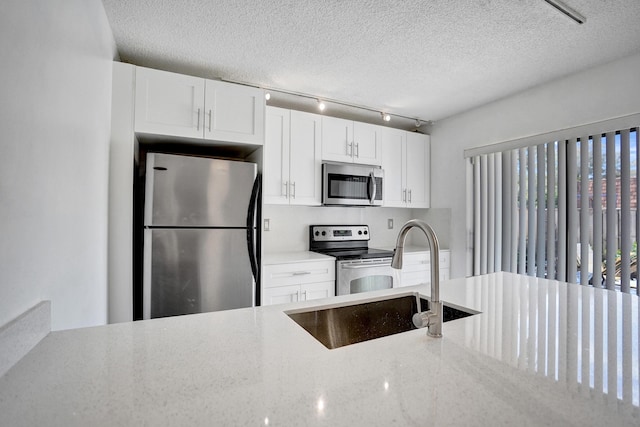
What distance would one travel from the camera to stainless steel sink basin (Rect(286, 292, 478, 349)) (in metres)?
1.15

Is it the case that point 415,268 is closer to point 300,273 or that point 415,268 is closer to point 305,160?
point 300,273

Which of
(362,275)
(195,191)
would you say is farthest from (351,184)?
(195,191)

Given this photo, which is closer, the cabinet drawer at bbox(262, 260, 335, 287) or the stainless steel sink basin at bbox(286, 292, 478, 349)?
the stainless steel sink basin at bbox(286, 292, 478, 349)

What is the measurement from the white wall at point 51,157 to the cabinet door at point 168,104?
41 centimetres

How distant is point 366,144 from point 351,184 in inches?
19.8

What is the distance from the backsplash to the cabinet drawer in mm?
480

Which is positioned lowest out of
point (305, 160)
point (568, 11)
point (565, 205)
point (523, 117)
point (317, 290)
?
point (317, 290)

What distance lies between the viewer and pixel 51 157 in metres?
0.95

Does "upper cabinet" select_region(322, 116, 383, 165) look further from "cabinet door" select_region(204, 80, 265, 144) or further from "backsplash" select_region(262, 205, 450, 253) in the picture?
"cabinet door" select_region(204, 80, 265, 144)

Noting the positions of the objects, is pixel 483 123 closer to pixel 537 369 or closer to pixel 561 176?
pixel 561 176

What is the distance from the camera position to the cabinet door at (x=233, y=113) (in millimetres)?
2176

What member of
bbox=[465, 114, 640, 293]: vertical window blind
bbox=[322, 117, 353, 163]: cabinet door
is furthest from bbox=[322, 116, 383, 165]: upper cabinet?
bbox=[465, 114, 640, 293]: vertical window blind

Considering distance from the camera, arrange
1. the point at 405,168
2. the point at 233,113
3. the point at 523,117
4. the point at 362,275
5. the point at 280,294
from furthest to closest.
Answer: the point at 405,168, the point at 362,275, the point at 523,117, the point at 280,294, the point at 233,113

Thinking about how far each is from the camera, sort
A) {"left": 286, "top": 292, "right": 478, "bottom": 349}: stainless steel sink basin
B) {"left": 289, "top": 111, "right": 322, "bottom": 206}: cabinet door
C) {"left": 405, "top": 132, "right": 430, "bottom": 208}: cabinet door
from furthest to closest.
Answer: {"left": 405, "top": 132, "right": 430, "bottom": 208}: cabinet door < {"left": 289, "top": 111, "right": 322, "bottom": 206}: cabinet door < {"left": 286, "top": 292, "right": 478, "bottom": 349}: stainless steel sink basin
